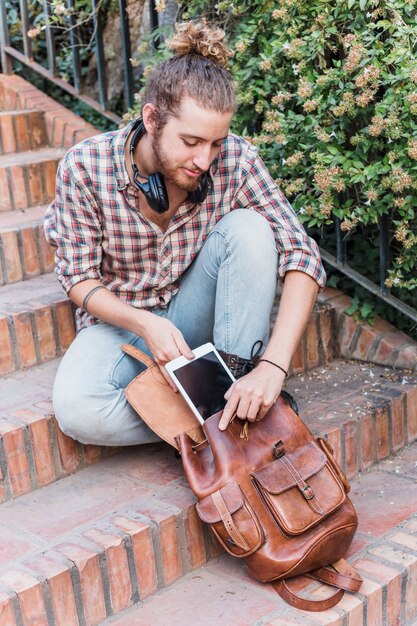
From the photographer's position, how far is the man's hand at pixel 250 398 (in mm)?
2199

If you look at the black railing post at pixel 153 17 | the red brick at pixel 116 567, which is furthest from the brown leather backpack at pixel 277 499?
the black railing post at pixel 153 17

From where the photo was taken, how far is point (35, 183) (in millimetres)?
3727

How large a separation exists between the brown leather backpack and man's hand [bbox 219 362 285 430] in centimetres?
4

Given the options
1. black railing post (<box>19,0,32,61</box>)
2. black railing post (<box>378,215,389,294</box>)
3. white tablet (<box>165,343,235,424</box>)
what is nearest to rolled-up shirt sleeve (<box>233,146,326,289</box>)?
white tablet (<box>165,343,235,424</box>)

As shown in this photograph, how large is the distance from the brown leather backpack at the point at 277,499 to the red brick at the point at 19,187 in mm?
1795

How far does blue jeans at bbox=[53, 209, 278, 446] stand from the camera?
2.43m

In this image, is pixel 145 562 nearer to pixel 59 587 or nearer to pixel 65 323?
pixel 59 587

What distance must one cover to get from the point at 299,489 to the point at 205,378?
42 cm

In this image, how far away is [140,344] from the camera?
2621 millimetres

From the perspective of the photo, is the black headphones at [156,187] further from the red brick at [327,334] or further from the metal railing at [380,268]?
the red brick at [327,334]

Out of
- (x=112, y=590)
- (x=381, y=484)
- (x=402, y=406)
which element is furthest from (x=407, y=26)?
(x=112, y=590)

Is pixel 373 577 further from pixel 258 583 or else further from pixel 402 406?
pixel 402 406

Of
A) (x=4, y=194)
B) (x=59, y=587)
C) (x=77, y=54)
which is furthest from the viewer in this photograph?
(x=77, y=54)

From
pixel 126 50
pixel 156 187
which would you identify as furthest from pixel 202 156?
pixel 126 50
